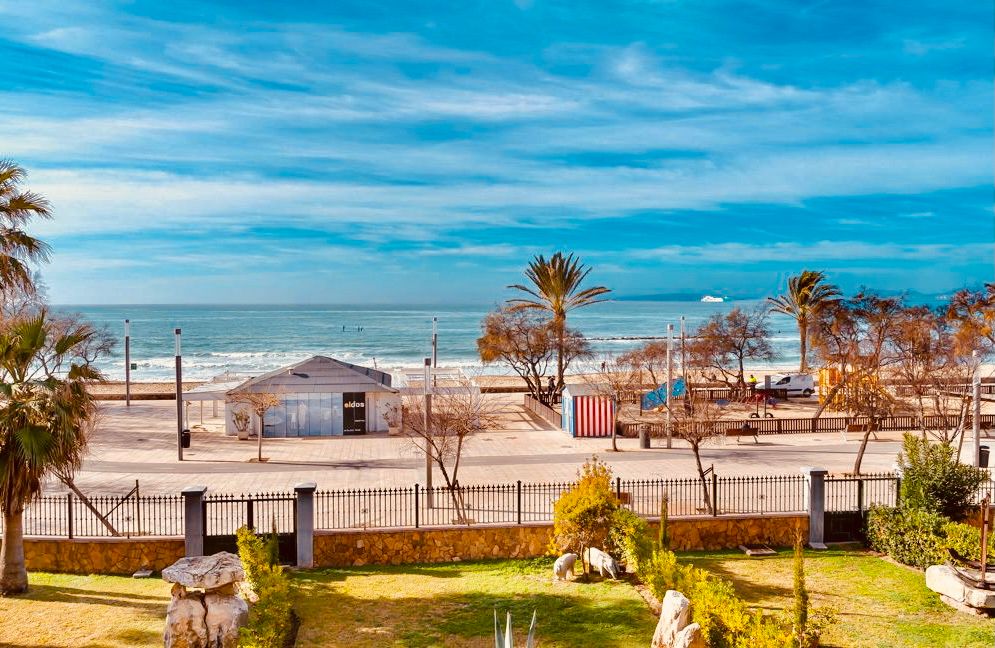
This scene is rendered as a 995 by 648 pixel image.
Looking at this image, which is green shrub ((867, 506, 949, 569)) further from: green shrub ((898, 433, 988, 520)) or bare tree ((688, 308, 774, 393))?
bare tree ((688, 308, 774, 393))

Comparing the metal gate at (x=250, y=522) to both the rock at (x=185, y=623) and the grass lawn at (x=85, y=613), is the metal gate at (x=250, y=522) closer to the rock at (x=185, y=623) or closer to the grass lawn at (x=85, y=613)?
the grass lawn at (x=85, y=613)

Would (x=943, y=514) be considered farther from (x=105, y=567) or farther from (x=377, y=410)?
(x=377, y=410)

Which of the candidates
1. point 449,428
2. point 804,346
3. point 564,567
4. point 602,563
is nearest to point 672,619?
point 602,563

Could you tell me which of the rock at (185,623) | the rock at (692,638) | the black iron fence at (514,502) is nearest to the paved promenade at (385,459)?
the black iron fence at (514,502)

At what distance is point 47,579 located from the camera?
1722cm

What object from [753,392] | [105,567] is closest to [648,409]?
[753,392]

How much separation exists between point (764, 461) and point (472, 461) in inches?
444

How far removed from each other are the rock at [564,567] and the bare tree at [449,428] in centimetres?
346

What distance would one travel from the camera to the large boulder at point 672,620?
12.5 m

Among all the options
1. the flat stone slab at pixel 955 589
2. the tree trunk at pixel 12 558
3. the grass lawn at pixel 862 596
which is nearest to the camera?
the grass lawn at pixel 862 596

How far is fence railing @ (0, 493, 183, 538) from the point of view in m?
19.0

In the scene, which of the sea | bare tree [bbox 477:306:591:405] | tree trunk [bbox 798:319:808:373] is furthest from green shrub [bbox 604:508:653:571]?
the sea

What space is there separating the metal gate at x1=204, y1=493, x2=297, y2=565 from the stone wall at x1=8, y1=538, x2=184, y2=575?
1498mm

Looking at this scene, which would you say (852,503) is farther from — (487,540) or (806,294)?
(806,294)
